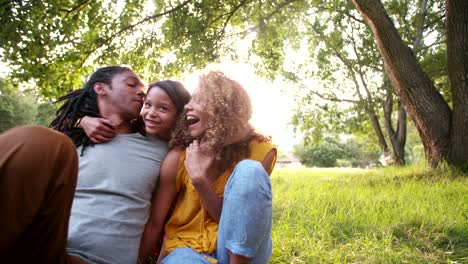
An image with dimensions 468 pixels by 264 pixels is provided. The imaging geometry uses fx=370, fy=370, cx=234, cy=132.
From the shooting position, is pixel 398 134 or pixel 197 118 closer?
pixel 197 118

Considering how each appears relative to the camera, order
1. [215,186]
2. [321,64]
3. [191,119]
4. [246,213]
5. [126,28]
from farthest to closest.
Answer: [321,64] → [126,28] → [191,119] → [215,186] → [246,213]

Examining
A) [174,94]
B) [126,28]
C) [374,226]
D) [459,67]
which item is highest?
[126,28]

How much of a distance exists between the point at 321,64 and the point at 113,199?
452 inches

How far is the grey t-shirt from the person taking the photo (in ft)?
5.41

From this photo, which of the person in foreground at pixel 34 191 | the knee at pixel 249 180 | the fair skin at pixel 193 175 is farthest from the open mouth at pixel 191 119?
the person in foreground at pixel 34 191

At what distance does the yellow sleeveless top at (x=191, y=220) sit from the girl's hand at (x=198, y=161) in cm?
9

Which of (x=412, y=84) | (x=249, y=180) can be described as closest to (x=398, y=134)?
(x=412, y=84)

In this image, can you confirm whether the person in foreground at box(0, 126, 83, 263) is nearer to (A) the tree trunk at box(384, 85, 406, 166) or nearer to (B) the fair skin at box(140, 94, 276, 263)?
(B) the fair skin at box(140, 94, 276, 263)

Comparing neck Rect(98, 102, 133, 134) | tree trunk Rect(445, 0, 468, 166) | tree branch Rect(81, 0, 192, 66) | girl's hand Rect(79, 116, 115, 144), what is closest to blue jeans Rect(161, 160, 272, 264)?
girl's hand Rect(79, 116, 115, 144)

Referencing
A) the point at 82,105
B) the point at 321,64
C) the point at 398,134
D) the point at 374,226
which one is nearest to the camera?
the point at 82,105

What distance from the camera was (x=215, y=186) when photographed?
203 cm

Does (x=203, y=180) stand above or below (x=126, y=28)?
below

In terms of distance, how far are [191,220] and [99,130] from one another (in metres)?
0.68

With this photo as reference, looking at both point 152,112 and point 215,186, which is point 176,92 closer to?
point 152,112
